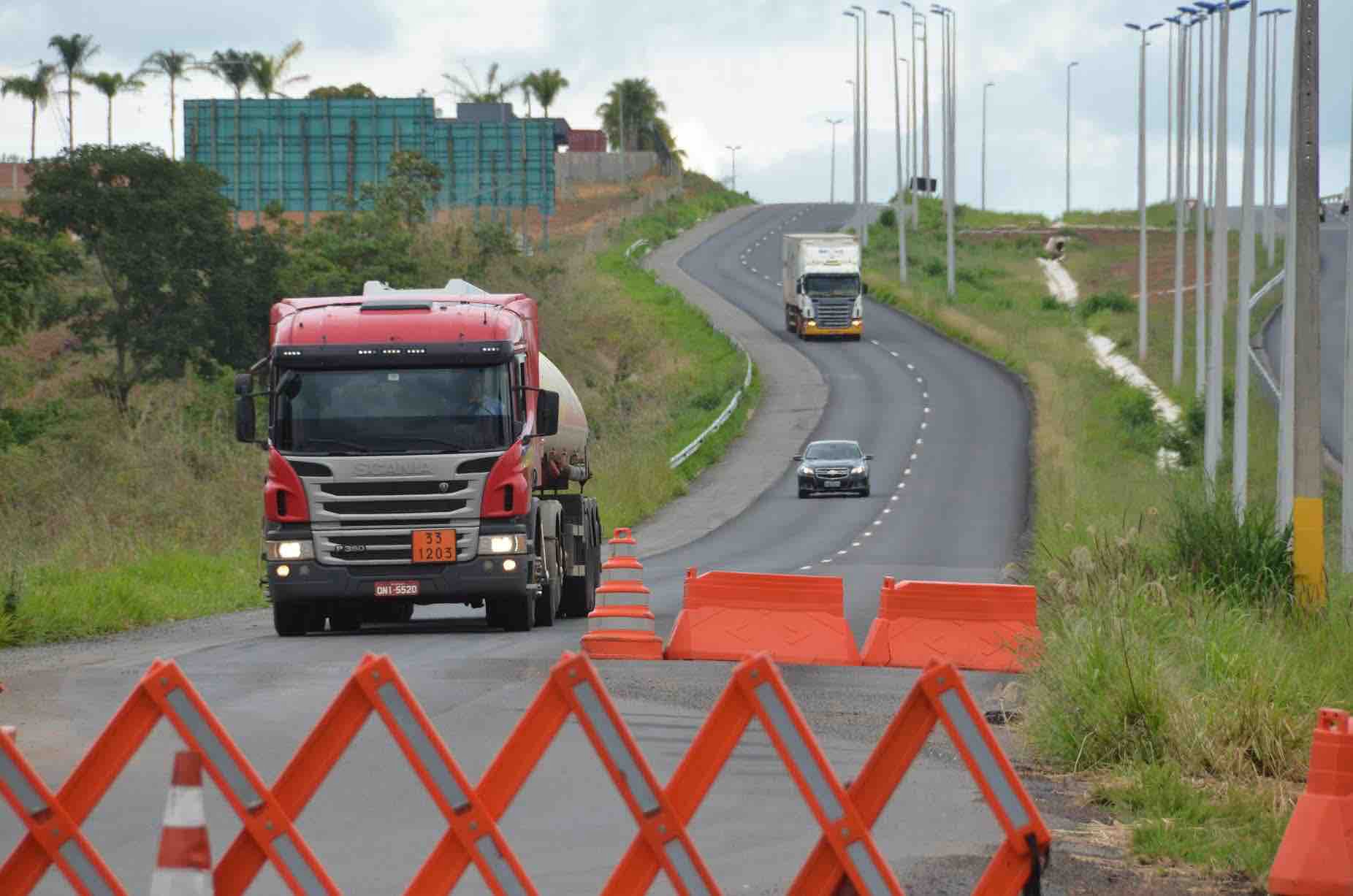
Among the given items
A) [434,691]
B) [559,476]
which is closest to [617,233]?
[559,476]

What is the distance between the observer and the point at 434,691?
49.1ft

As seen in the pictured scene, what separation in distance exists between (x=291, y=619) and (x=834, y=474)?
1277 inches

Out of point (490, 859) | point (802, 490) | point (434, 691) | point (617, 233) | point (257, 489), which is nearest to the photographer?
point (490, 859)

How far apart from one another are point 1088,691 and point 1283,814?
7.53 feet

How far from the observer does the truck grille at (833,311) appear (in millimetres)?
80000

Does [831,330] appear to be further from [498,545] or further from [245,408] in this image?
[245,408]

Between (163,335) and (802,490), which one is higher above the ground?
(163,335)

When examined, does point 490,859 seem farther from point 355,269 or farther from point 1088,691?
point 355,269

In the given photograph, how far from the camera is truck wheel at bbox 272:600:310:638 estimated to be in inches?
798

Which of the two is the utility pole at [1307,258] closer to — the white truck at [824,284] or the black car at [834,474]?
the black car at [834,474]

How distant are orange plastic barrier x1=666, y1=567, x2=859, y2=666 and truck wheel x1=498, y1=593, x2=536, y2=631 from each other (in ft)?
12.1

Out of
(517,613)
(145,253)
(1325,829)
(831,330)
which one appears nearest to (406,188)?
(145,253)

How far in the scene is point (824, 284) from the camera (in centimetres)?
7912

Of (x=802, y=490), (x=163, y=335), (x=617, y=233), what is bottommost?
(x=802, y=490)
